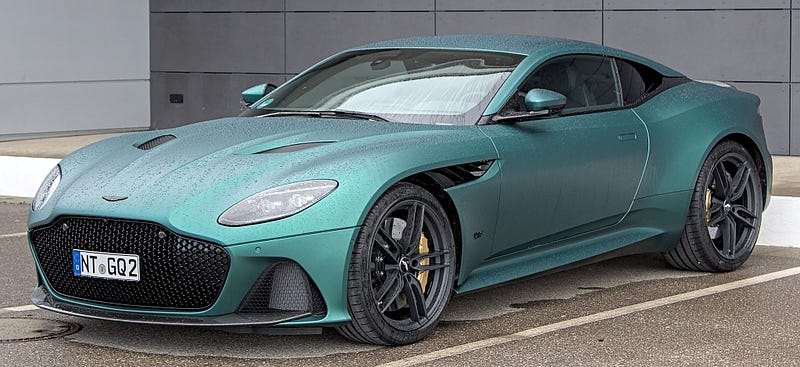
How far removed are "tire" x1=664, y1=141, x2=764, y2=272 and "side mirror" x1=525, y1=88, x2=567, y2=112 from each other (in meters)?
1.39

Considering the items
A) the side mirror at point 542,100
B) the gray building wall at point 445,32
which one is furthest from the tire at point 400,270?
the gray building wall at point 445,32

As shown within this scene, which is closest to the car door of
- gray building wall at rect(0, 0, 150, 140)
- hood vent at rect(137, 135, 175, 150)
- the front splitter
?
the front splitter

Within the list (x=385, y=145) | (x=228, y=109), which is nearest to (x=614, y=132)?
(x=385, y=145)

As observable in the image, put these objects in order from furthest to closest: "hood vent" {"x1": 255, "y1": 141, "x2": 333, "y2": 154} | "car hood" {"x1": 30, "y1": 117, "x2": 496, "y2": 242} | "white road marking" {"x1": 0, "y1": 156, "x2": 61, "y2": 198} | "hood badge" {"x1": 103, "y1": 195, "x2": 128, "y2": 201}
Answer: "white road marking" {"x1": 0, "y1": 156, "x2": 61, "y2": 198} → "hood vent" {"x1": 255, "y1": 141, "x2": 333, "y2": 154} → "hood badge" {"x1": 103, "y1": 195, "x2": 128, "y2": 201} → "car hood" {"x1": 30, "y1": 117, "x2": 496, "y2": 242}

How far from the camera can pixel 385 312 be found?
5.88 meters

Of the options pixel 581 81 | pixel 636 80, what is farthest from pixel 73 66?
pixel 581 81

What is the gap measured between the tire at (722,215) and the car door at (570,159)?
58 cm

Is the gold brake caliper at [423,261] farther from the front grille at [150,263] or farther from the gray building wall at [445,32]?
the gray building wall at [445,32]

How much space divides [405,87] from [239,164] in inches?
51.4

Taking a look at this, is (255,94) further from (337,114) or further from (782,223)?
(782,223)

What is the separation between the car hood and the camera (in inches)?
217

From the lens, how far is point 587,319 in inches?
254

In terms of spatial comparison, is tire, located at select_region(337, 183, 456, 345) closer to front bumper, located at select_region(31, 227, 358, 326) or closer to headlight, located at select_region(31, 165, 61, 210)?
front bumper, located at select_region(31, 227, 358, 326)

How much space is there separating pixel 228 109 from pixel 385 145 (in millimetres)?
11325
